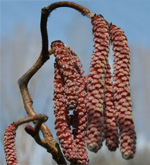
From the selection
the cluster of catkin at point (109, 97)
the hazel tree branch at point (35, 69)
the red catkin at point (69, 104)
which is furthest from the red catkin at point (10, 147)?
the cluster of catkin at point (109, 97)

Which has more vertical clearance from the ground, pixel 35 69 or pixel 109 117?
pixel 35 69

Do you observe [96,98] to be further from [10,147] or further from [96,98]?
[10,147]

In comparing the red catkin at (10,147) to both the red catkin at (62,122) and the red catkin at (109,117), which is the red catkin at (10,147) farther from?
the red catkin at (109,117)

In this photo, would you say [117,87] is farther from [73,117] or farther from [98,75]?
[73,117]

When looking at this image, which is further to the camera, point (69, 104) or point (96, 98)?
point (69, 104)

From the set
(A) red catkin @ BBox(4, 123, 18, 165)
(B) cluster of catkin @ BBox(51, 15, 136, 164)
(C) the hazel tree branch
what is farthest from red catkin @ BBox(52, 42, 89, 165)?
(A) red catkin @ BBox(4, 123, 18, 165)

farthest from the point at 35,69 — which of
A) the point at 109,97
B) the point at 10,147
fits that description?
the point at 109,97

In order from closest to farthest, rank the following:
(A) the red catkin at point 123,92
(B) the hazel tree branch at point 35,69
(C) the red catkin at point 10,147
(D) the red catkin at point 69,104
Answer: (A) the red catkin at point 123,92, (D) the red catkin at point 69,104, (B) the hazel tree branch at point 35,69, (C) the red catkin at point 10,147
